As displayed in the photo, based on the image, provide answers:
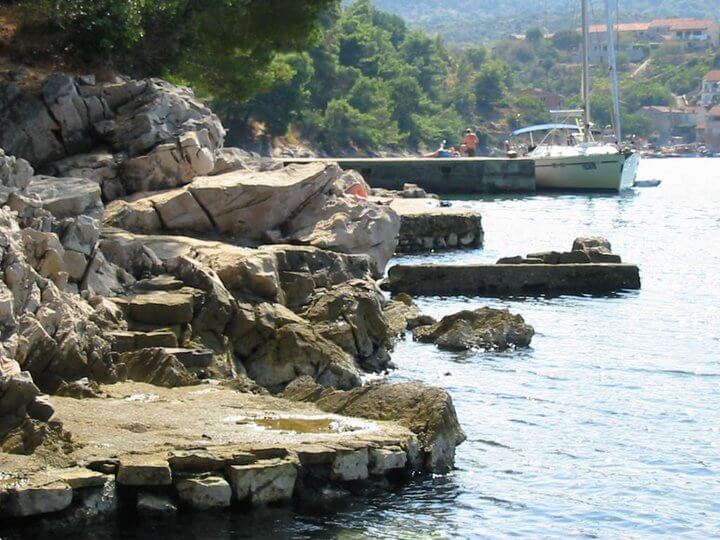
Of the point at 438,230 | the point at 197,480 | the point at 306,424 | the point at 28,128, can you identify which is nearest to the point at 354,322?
the point at 306,424

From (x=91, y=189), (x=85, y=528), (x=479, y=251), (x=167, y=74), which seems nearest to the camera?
(x=85, y=528)

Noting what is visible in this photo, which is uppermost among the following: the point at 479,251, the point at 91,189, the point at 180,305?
the point at 91,189

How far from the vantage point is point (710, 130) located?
642 feet

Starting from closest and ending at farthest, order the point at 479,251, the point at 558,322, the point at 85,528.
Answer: the point at 85,528 → the point at 558,322 → the point at 479,251

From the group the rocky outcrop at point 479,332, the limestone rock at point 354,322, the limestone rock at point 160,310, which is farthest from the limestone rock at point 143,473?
the rocky outcrop at point 479,332

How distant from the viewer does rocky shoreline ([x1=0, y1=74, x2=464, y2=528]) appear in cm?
1417

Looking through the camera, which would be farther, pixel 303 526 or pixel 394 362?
pixel 394 362

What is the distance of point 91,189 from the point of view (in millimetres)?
21266

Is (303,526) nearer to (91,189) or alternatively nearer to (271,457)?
(271,457)

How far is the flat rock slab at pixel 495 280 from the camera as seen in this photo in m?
32.2

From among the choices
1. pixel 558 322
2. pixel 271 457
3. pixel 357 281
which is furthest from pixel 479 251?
pixel 271 457

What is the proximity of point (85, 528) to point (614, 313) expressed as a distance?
1808 cm

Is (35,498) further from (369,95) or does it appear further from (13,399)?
(369,95)

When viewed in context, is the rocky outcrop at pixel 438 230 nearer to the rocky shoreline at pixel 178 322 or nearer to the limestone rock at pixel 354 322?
the rocky shoreline at pixel 178 322
